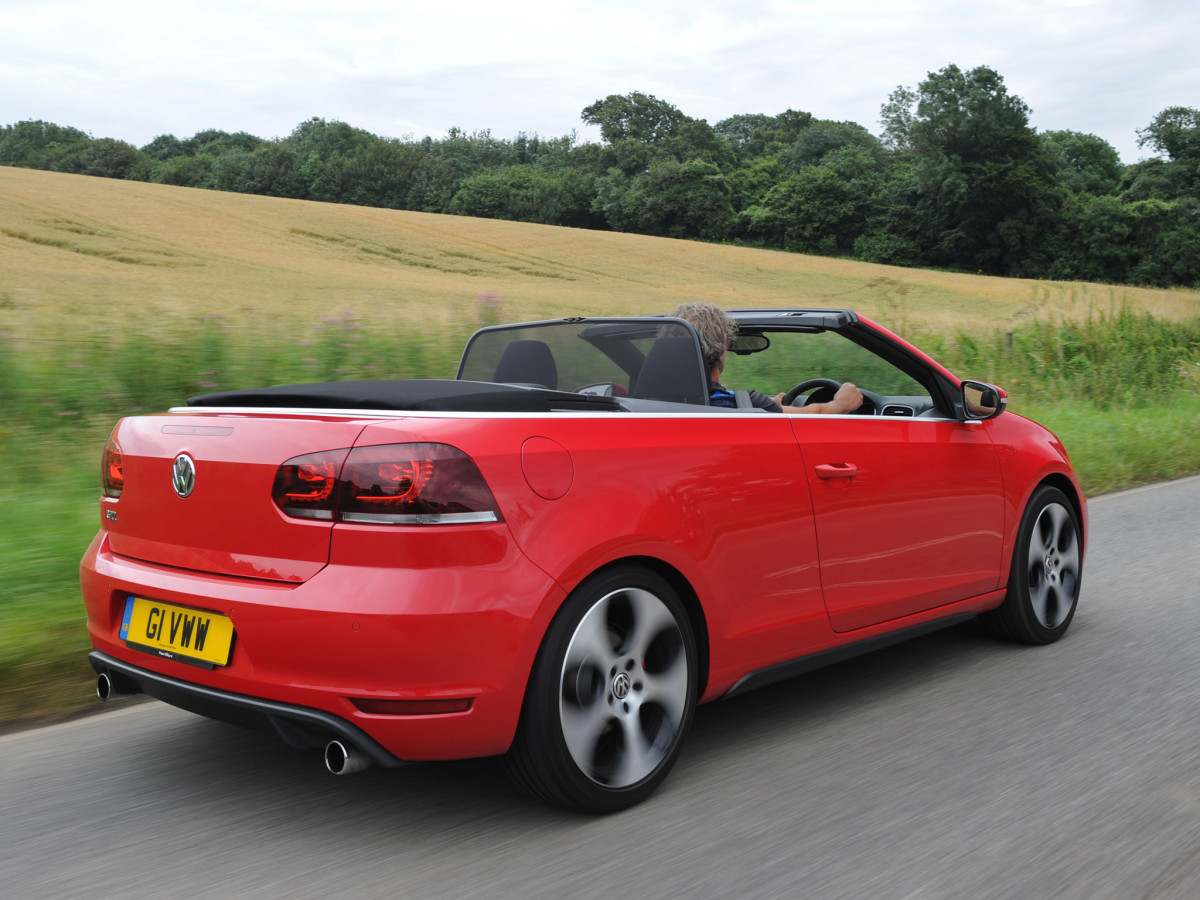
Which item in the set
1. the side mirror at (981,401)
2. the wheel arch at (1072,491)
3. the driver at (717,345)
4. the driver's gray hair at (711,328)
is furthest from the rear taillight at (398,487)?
the wheel arch at (1072,491)

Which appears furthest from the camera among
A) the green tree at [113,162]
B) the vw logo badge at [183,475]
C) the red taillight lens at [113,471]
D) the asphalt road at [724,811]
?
the green tree at [113,162]

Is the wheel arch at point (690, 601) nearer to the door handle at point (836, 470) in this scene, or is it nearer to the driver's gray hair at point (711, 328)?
the door handle at point (836, 470)

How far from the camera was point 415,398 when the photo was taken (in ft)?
9.89

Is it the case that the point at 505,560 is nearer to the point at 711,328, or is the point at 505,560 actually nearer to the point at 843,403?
the point at 711,328

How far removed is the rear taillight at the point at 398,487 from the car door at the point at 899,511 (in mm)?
1328

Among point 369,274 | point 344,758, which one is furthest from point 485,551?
point 369,274

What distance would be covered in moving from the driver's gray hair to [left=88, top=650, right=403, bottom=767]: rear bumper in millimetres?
1807

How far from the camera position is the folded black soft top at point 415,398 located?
2.99 metres

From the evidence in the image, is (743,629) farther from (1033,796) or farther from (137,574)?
(137,574)

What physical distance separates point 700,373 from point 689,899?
66.5 inches

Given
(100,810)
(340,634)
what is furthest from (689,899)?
(100,810)

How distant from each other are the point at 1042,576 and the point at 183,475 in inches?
139

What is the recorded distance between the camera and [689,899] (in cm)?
256

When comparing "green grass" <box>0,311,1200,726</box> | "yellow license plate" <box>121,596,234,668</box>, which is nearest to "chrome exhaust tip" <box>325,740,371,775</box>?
"yellow license plate" <box>121,596,234,668</box>
